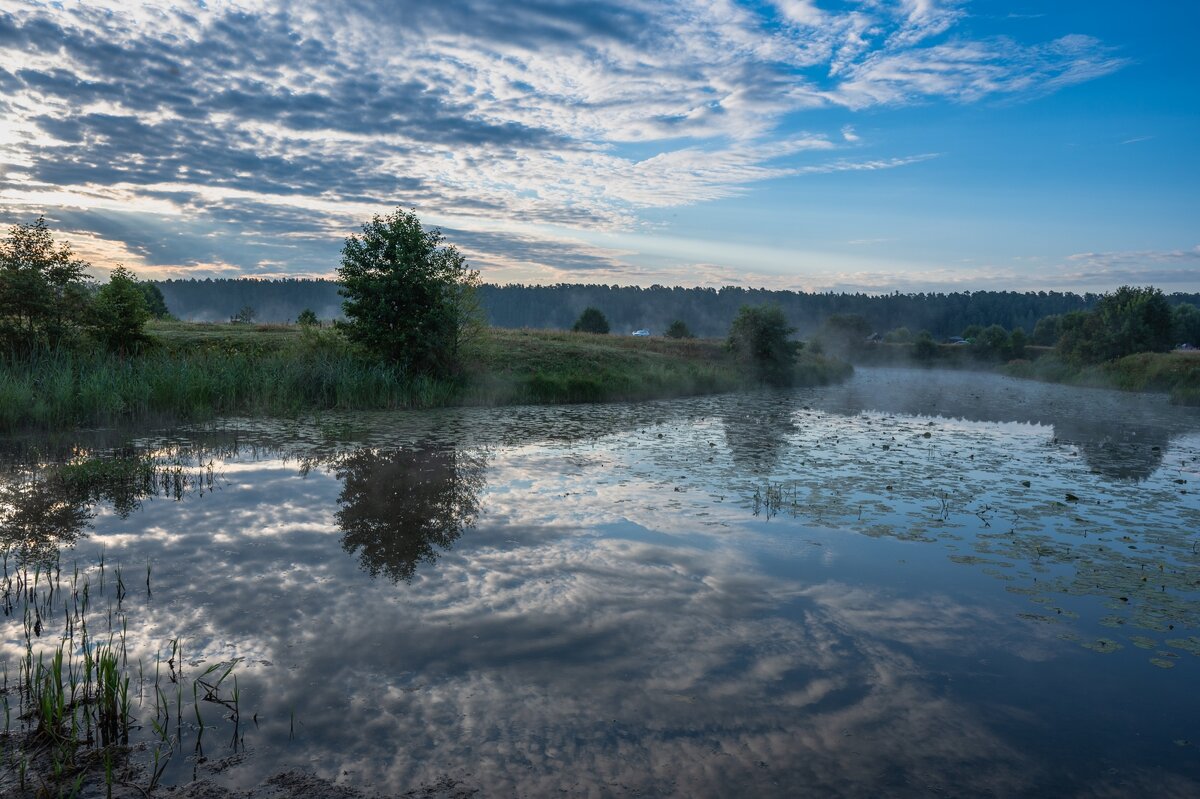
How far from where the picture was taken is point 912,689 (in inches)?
217

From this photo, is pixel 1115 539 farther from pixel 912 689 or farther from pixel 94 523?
pixel 94 523

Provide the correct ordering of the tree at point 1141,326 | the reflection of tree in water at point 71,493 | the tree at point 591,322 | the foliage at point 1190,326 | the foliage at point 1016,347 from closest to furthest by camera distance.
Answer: the reflection of tree in water at point 71,493 < the tree at point 1141,326 < the tree at point 591,322 < the foliage at point 1190,326 < the foliage at point 1016,347

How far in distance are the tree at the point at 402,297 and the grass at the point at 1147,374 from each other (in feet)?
119

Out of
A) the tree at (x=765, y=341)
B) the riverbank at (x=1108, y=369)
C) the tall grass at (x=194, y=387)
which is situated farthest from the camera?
the tree at (x=765, y=341)

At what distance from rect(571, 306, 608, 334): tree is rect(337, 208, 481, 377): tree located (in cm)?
4736

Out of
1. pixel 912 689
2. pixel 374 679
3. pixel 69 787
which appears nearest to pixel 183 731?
pixel 69 787

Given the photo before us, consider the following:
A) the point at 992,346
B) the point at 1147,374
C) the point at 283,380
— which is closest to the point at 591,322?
the point at 1147,374

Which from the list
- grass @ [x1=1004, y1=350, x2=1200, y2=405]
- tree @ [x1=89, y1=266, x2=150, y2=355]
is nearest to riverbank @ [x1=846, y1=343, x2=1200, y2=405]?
grass @ [x1=1004, y1=350, x2=1200, y2=405]

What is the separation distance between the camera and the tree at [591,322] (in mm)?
75438

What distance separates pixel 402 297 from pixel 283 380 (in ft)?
20.2

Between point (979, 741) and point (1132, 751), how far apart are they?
99 cm

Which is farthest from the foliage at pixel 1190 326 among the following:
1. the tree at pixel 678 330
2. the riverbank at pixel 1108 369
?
the tree at pixel 678 330

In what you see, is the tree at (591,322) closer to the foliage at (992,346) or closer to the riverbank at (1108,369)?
the riverbank at (1108,369)

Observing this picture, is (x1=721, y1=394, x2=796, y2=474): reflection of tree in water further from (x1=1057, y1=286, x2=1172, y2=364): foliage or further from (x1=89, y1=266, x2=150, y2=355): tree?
(x1=1057, y1=286, x2=1172, y2=364): foliage
